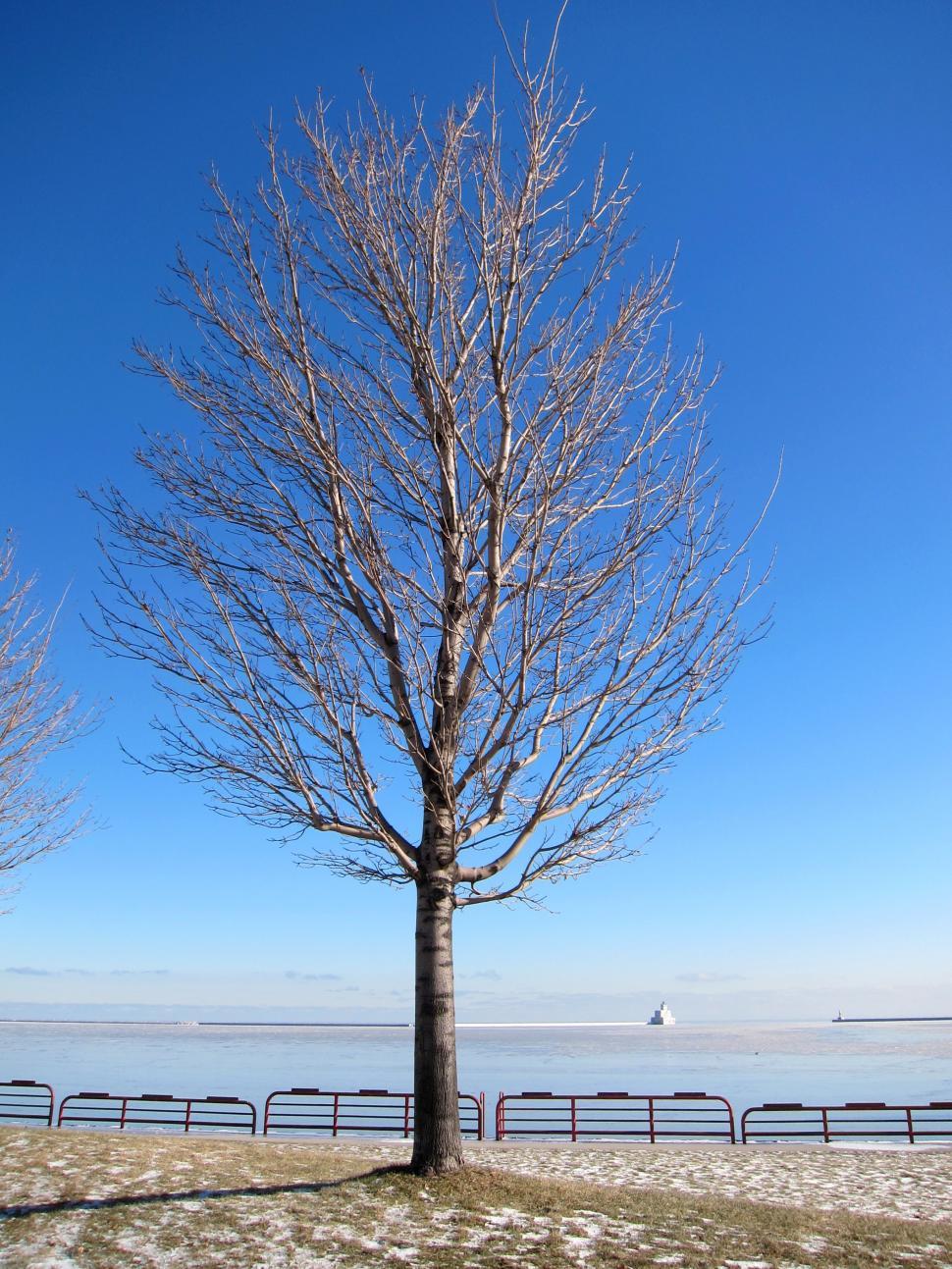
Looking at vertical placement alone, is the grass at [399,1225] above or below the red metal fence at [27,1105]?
above

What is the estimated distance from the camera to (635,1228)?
809 cm

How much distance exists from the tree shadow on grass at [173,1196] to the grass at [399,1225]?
0.07 ft

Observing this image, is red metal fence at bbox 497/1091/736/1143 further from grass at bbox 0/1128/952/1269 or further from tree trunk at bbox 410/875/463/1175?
tree trunk at bbox 410/875/463/1175

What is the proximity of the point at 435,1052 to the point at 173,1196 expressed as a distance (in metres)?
2.78

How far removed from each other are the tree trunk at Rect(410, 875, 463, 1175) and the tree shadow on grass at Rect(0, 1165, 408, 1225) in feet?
1.40

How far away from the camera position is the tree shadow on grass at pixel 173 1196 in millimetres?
8891

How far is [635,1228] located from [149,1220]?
4125 mm

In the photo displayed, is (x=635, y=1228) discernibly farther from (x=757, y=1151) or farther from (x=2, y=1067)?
(x=2, y=1067)

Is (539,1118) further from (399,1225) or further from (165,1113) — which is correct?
(399,1225)

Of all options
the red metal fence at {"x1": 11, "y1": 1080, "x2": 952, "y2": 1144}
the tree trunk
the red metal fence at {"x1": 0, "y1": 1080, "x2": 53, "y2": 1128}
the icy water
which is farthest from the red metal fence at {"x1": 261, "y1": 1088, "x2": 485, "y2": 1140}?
the icy water

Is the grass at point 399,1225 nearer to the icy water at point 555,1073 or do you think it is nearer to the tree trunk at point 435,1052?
the tree trunk at point 435,1052

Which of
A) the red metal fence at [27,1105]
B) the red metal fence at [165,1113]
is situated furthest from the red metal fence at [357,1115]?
the red metal fence at [27,1105]

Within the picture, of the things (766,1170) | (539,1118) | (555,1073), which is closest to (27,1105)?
(539,1118)

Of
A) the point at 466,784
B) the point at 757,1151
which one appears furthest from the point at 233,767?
the point at 757,1151
